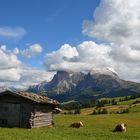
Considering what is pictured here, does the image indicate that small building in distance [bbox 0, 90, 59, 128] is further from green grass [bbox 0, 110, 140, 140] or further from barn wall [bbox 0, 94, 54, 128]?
green grass [bbox 0, 110, 140, 140]

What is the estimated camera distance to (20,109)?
54531 mm

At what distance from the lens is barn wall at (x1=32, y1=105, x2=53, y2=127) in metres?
55.3

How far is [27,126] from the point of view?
54.0m

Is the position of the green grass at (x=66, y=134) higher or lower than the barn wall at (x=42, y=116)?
lower

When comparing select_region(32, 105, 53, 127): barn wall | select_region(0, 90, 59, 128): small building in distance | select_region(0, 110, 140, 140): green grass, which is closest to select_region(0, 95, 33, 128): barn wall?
select_region(0, 90, 59, 128): small building in distance

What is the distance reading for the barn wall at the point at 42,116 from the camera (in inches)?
2178

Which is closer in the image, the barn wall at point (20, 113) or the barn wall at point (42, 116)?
the barn wall at point (20, 113)

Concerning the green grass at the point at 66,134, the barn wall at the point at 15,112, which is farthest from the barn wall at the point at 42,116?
the green grass at the point at 66,134

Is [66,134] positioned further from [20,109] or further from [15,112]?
[15,112]

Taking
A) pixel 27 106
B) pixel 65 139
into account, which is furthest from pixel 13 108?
pixel 65 139

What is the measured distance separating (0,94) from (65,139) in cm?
2056

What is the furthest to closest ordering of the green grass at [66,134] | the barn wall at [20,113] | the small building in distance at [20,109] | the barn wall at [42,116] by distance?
the barn wall at [42,116], the barn wall at [20,113], the small building in distance at [20,109], the green grass at [66,134]

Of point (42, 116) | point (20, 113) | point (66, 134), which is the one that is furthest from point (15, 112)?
point (66, 134)

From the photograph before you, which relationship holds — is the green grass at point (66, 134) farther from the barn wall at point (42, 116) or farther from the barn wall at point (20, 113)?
the barn wall at point (20, 113)
